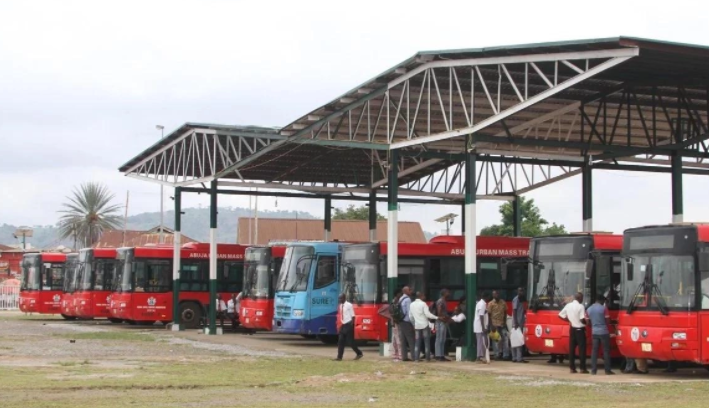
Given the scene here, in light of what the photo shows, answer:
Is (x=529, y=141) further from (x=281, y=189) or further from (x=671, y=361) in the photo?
(x=281, y=189)

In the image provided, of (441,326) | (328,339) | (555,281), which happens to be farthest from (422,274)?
(555,281)

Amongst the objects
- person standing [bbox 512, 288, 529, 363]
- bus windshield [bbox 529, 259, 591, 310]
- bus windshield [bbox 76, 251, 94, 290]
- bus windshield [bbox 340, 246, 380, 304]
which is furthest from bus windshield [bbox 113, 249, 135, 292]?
bus windshield [bbox 529, 259, 591, 310]

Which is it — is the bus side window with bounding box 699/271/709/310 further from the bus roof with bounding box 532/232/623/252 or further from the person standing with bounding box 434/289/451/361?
the person standing with bounding box 434/289/451/361

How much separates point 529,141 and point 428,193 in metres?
12.1

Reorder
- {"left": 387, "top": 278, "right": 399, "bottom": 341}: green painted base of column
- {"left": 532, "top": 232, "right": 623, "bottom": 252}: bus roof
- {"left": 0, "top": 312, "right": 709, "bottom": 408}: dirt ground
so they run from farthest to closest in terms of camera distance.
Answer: {"left": 387, "top": 278, "right": 399, "bottom": 341}: green painted base of column → {"left": 532, "top": 232, "right": 623, "bottom": 252}: bus roof → {"left": 0, "top": 312, "right": 709, "bottom": 408}: dirt ground

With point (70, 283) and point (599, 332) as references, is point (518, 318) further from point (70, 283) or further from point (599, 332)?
point (70, 283)

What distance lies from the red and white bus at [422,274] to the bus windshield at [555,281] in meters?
4.29

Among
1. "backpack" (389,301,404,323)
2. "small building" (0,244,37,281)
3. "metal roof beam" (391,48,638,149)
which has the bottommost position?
"backpack" (389,301,404,323)

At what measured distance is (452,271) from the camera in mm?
28234

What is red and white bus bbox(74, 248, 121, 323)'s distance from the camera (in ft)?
141

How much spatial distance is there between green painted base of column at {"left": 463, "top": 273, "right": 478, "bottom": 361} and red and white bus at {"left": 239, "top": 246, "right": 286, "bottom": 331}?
9.61 meters

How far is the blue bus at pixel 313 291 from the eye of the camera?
3011 cm

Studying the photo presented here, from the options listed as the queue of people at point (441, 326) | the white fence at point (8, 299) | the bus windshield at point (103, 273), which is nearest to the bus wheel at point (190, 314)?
the bus windshield at point (103, 273)

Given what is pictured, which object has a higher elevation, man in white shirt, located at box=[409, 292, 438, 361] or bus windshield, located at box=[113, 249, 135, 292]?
bus windshield, located at box=[113, 249, 135, 292]
